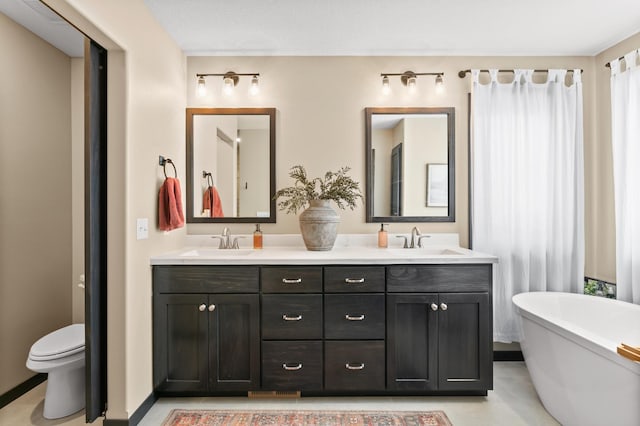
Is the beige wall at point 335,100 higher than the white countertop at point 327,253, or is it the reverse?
the beige wall at point 335,100

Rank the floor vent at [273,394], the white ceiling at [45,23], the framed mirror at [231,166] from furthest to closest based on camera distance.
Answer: the framed mirror at [231,166] < the floor vent at [273,394] < the white ceiling at [45,23]

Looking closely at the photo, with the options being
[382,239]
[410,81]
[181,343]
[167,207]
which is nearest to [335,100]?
[410,81]

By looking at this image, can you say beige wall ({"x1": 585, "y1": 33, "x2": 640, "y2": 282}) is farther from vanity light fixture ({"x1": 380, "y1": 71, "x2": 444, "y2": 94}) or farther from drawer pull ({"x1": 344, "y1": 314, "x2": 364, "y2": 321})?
drawer pull ({"x1": 344, "y1": 314, "x2": 364, "y2": 321})

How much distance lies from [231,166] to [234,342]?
1366 millimetres

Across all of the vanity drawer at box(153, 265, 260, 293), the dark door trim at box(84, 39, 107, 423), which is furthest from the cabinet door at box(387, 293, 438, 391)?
the dark door trim at box(84, 39, 107, 423)

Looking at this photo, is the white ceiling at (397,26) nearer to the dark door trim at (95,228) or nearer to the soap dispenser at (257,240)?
the dark door trim at (95,228)

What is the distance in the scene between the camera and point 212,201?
2.78 m

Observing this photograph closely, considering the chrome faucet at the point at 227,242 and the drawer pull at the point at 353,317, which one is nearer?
the drawer pull at the point at 353,317

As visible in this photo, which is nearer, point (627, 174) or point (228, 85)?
point (627, 174)

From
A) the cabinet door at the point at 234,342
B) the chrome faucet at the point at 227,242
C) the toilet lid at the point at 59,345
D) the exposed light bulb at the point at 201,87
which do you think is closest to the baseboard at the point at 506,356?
the cabinet door at the point at 234,342

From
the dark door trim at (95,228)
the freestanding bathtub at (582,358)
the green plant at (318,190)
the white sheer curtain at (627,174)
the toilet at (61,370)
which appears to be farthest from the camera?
the green plant at (318,190)

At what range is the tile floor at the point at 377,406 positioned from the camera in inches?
78.7

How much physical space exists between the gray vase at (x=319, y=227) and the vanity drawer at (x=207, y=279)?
0.50 metres

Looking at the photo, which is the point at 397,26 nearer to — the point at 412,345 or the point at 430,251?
the point at 430,251
